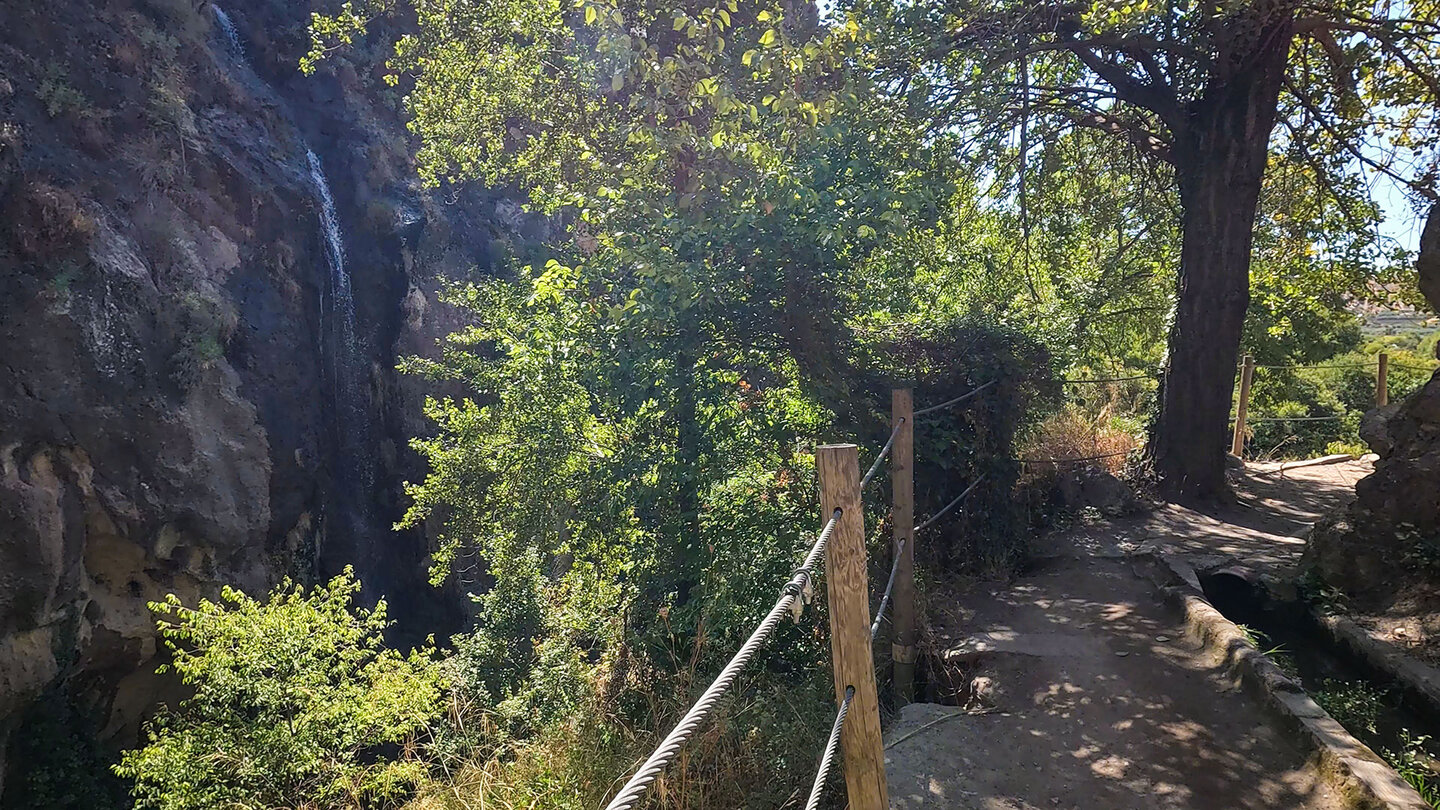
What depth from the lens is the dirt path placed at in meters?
3.42

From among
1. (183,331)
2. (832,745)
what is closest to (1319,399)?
(832,745)

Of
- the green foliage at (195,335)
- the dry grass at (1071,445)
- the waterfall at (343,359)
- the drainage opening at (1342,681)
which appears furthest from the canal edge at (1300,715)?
the waterfall at (343,359)

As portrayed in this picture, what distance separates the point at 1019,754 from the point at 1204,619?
187 centimetres

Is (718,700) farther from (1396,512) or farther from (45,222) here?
(45,222)

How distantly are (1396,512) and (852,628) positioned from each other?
502cm

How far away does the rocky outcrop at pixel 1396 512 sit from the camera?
4.90m

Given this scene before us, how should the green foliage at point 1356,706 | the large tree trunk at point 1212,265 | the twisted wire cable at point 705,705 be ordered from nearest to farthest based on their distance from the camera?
the twisted wire cable at point 705,705, the green foliage at point 1356,706, the large tree trunk at point 1212,265

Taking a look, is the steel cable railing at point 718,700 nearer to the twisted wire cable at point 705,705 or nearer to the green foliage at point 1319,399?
the twisted wire cable at point 705,705

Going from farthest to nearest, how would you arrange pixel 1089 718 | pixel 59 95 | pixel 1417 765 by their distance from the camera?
pixel 59 95 < pixel 1089 718 < pixel 1417 765

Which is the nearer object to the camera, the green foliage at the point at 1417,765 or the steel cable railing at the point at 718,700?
the steel cable railing at the point at 718,700

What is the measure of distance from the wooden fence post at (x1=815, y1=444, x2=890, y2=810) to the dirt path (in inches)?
62.2

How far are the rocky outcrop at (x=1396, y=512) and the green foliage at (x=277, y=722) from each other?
20.7 ft

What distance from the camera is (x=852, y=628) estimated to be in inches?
77.3

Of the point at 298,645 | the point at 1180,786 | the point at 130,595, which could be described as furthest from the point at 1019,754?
the point at 130,595
